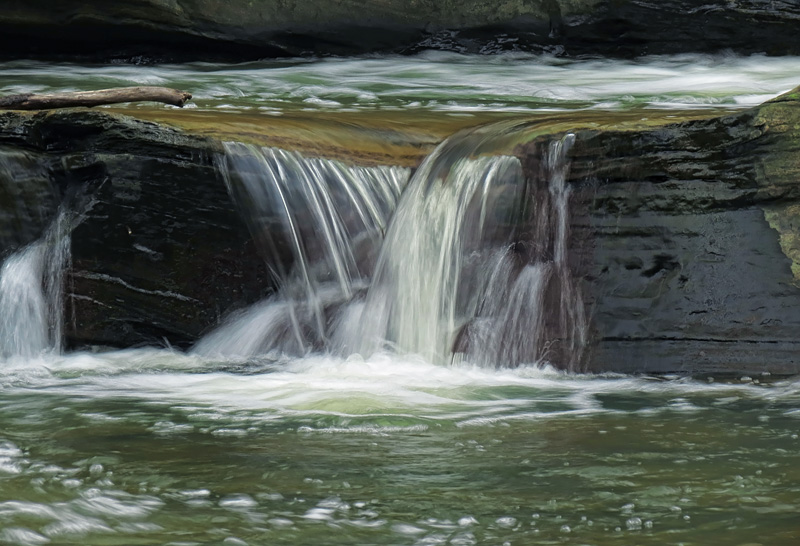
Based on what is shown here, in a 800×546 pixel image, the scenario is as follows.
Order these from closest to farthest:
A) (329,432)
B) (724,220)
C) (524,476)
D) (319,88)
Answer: (524,476)
(329,432)
(724,220)
(319,88)

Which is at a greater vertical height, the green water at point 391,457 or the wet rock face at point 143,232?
the wet rock face at point 143,232

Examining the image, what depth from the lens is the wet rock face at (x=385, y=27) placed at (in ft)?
33.0

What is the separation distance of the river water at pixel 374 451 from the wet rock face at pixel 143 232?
0.64 feet

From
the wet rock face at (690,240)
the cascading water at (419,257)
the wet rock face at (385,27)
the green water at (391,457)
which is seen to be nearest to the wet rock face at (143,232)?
the cascading water at (419,257)

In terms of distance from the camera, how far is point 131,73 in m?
9.52

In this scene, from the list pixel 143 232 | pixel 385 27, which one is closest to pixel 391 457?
pixel 143 232

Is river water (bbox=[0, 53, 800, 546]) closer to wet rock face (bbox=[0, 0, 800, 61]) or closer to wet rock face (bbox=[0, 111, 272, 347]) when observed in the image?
wet rock face (bbox=[0, 111, 272, 347])

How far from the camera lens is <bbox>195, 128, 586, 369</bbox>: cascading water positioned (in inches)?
207

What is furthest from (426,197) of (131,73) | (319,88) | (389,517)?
(131,73)

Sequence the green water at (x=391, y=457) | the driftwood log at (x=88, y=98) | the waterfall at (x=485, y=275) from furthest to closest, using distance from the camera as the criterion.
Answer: the driftwood log at (x=88, y=98), the waterfall at (x=485, y=275), the green water at (x=391, y=457)

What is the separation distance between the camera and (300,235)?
18.6 feet

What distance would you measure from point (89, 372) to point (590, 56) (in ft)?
21.7

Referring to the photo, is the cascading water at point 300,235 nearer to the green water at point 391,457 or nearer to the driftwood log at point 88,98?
the green water at point 391,457

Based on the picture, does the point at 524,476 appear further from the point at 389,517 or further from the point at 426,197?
the point at 426,197
